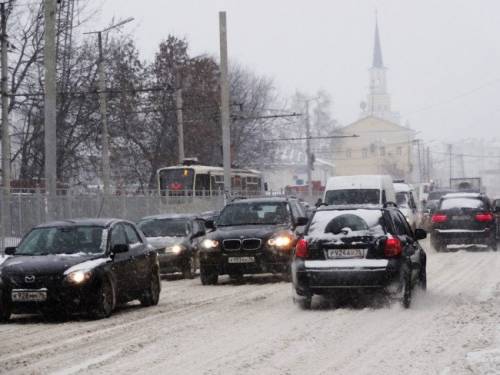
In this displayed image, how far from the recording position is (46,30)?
24.0 metres

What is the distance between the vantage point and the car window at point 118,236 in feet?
53.0

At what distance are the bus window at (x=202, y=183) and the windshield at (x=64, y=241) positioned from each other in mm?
33706

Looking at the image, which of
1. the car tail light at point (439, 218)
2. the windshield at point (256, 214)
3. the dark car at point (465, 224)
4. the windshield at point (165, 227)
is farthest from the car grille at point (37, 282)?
the car tail light at point (439, 218)

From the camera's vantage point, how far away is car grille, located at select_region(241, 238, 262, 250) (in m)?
21.5

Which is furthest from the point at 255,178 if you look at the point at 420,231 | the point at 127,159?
the point at 420,231

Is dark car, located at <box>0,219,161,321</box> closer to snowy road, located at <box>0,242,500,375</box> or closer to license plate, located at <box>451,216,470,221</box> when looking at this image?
snowy road, located at <box>0,242,500,375</box>

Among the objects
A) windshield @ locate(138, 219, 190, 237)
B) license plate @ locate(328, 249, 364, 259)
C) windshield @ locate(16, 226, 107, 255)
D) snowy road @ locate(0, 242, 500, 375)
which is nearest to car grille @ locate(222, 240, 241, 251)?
snowy road @ locate(0, 242, 500, 375)

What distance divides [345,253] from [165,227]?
441 inches

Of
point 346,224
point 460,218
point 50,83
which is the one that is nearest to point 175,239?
point 50,83

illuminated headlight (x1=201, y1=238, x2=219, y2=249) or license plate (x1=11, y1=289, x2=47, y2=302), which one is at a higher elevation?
illuminated headlight (x1=201, y1=238, x2=219, y2=249)

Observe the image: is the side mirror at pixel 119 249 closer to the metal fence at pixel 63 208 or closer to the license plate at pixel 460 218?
the metal fence at pixel 63 208

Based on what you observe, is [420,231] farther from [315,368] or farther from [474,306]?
[315,368]

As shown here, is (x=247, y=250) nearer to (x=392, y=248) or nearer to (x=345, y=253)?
(x=345, y=253)

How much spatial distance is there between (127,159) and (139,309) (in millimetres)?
46997
